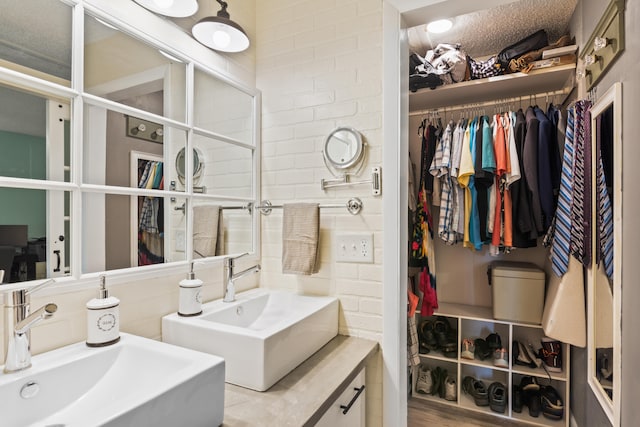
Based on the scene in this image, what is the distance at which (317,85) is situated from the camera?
4.88 feet

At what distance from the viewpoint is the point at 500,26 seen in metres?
2.15

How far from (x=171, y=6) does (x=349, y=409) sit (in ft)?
4.92

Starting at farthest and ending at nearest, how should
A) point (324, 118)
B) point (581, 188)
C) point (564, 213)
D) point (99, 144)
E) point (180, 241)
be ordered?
point (564, 213)
point (581, 188)
point (324, 118)
point (180, 241)
point (99, 144)

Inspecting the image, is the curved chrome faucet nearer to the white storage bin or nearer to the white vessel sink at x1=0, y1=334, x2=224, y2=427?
the white vessel sink at x1=0, y1=334, x2=224, y2=427

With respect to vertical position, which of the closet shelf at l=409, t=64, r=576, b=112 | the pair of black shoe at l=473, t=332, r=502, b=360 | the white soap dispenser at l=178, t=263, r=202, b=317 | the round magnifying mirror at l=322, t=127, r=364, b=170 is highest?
the closet shelf at l=409, t=64, r=576, b=112

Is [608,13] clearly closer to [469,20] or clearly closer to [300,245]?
[469,20]

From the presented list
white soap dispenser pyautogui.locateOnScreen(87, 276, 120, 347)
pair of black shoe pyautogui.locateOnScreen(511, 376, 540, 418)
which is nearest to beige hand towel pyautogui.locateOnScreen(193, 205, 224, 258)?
white soap dispenser pyautogui.locateOnScreen(87, 276, 120, 347)

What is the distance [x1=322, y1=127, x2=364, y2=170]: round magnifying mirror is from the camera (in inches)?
53.7

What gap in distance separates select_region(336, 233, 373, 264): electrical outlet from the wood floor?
1.47 m

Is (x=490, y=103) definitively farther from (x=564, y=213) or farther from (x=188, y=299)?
(x=188, y=299)

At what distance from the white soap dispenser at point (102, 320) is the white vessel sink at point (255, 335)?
0.20 m

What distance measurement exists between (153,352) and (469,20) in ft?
8.06

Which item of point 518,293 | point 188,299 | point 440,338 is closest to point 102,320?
point 188,299

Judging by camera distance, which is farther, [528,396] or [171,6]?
[528,396]
